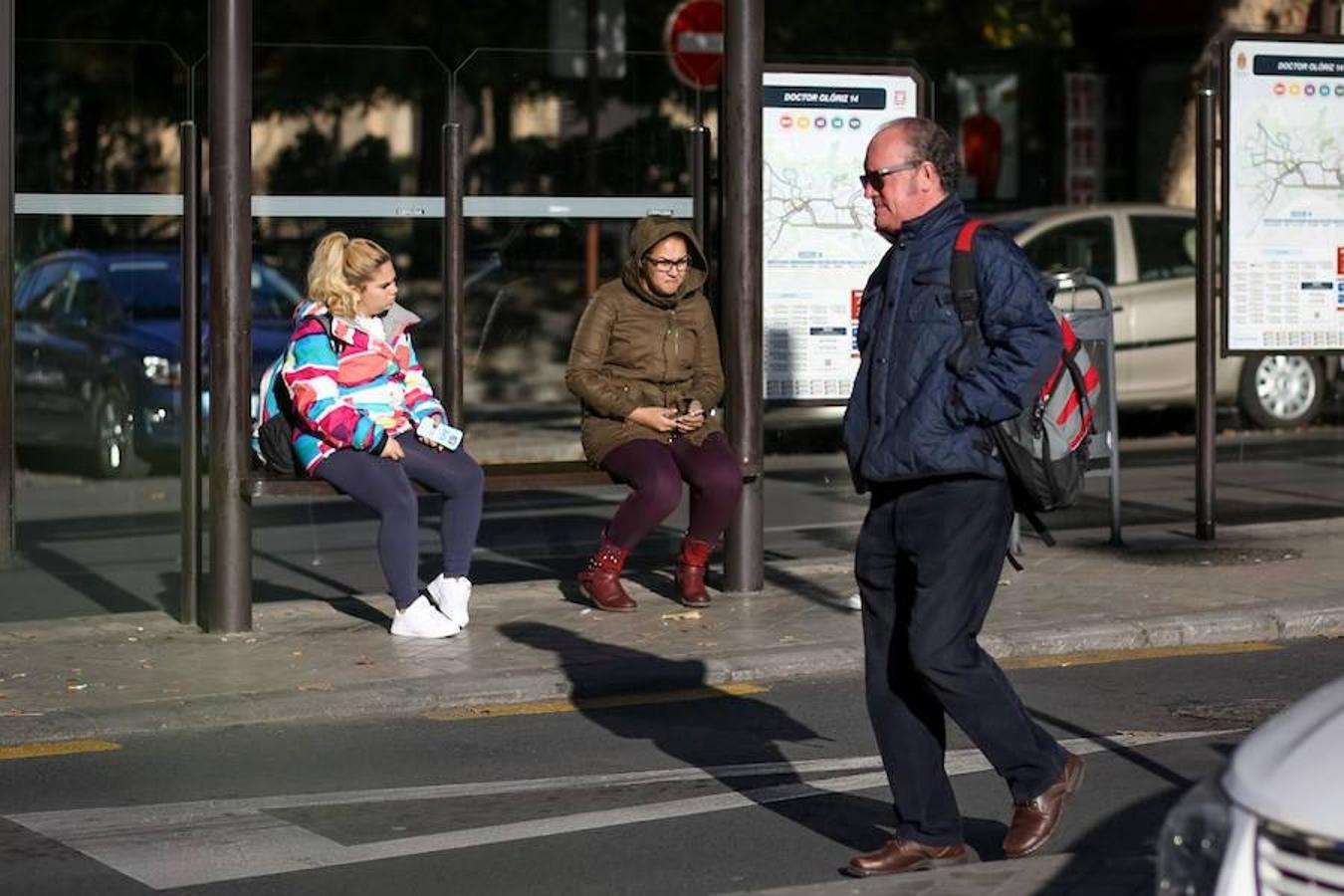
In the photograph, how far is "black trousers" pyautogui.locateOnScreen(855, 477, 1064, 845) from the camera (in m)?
5.98

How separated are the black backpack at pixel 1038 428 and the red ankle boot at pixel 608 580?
4.13m

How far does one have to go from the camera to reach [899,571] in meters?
6.14

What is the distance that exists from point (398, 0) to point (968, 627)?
19.2m

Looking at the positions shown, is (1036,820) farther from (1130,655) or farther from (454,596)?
(454,596)

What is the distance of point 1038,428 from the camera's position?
6016mm

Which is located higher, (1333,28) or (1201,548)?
(1333,28)

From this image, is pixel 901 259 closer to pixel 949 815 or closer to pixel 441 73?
pixel 949 815

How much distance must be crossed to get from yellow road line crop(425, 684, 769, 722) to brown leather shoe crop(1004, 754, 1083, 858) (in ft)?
8.53

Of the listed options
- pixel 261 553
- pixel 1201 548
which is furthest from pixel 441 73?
pixel 1201 548

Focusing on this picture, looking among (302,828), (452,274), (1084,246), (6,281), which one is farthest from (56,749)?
(1084,246)

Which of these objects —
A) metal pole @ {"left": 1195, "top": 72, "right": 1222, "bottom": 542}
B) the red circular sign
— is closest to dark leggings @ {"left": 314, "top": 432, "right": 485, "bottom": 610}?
metal pole @ {"left": 1195, "top": 72, "right": 1222, "bottom": 542}

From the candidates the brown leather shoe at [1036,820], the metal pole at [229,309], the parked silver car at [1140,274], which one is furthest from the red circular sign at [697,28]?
the brown leather shoe at [1036,820]

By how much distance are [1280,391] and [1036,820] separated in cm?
1363

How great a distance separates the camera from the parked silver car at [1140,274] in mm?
18312
